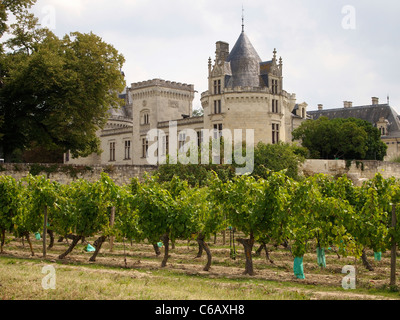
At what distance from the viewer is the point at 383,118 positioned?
233 feet

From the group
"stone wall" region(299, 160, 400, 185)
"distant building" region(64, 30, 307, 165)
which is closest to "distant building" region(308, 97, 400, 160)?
"stone wall" region(299, 160, 400, 185)

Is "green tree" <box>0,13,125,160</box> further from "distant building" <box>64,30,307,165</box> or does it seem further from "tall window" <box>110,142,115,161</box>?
"tall window" <box>110,142,115,161</box>

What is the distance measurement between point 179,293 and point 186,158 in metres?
25.4

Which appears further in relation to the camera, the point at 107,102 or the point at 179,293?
the point at 107,102

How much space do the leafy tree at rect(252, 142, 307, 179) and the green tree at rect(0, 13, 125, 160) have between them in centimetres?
1050

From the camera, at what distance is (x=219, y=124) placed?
43.1m

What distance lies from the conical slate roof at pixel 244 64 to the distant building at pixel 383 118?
28.3m

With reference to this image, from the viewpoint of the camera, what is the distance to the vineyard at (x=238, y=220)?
14930 mm

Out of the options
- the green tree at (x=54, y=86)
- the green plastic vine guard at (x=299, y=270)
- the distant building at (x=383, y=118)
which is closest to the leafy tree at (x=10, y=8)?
the green tree at (x=54, y=86)

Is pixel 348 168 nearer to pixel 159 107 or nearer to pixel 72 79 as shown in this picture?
pixel 159 107

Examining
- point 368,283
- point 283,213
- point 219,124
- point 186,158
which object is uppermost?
point 219,124

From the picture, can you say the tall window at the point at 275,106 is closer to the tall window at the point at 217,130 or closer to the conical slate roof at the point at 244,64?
the conical slate roof at the point at 244,64

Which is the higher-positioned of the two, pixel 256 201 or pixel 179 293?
pixel 256 201

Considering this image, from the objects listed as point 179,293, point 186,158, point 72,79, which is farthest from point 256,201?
point 186,158
